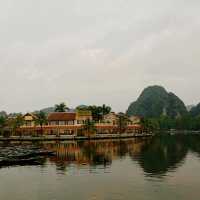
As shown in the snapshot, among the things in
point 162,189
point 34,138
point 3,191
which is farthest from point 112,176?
point 34,138

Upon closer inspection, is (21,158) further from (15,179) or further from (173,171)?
(173,171)

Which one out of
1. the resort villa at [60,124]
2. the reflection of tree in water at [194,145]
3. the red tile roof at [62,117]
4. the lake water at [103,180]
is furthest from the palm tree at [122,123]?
the lake water at [103,180]

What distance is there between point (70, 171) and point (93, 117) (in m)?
118

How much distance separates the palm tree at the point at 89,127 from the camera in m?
Answer: 158

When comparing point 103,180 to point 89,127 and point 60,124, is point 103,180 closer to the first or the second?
point 89,127

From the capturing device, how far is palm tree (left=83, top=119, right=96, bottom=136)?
158375 mm

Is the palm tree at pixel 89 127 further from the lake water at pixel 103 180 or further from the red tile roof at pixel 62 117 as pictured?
the lake water at pixel 103 180

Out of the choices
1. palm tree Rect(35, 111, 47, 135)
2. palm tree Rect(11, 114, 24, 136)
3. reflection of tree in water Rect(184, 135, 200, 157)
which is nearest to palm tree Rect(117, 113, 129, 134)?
palm tree Rect(35, 111, 47, 135)

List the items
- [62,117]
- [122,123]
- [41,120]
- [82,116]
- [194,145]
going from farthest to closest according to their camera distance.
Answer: [122,123], [82,116], [62,117], [41,120], [194,145]

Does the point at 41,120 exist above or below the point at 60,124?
above

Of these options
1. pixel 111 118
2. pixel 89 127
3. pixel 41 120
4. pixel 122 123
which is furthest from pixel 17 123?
pixel 122 123

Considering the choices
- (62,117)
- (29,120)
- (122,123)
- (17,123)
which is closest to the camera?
(62,117)

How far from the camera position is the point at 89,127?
158500 millimetres

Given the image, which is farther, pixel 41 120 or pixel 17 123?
pixel 17 123
